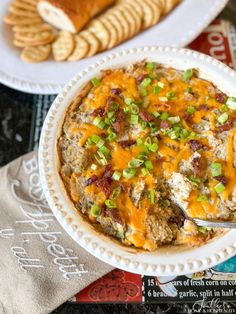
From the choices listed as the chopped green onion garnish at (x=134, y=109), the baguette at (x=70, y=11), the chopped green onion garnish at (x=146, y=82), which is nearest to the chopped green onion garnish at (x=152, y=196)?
the chopped green onion garnish at (x=134, y=109)

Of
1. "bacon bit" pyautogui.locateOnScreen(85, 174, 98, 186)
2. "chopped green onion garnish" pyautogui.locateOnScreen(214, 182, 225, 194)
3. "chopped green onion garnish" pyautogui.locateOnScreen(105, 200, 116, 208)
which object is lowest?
"chopped green onion garnish" pyautogui.locateOnScreen(105, 200, 116, 208)

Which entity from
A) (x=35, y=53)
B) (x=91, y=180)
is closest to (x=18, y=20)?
(x=35, y=53)

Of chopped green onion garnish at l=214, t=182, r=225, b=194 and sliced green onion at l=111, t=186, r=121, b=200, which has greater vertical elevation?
chopped green onion garnish at l=214, t=182, r=225, b=194

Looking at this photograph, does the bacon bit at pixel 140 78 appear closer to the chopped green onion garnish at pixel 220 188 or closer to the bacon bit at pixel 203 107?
the bacon bit at pixel 203 107

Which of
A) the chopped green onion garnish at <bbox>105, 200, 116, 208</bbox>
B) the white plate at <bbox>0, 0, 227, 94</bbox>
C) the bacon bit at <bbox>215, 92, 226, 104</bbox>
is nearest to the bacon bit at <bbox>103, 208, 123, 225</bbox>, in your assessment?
the chopped green onion garnish at <bbox>105, 200, 116, 208</bbox>

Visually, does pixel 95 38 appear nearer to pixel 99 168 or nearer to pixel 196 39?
pixel 196 39

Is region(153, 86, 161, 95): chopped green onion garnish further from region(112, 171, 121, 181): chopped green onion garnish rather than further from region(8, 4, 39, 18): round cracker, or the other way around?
region(8, 4, 39, 18): round cracker

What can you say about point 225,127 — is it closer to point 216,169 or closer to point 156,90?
point 216,169
